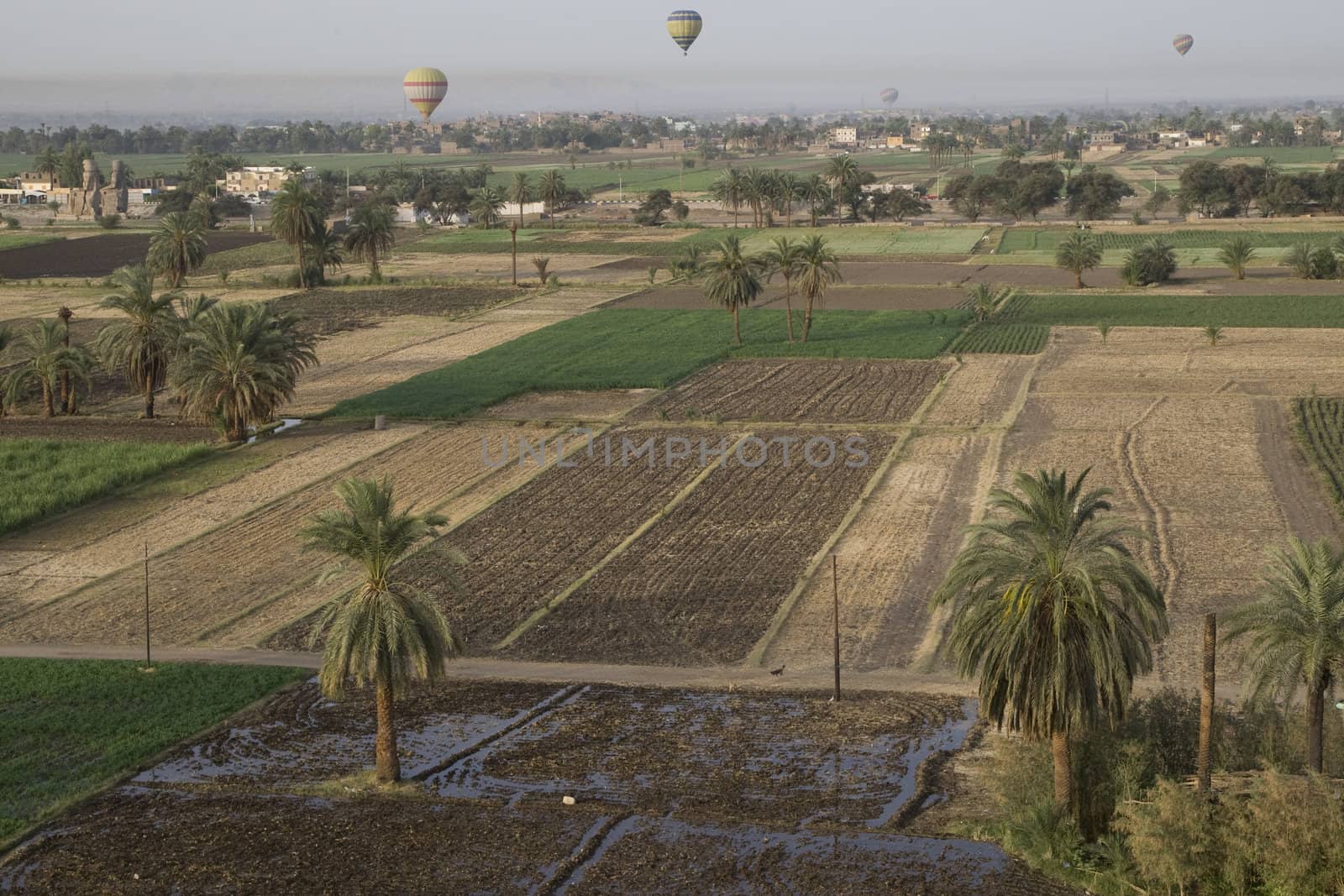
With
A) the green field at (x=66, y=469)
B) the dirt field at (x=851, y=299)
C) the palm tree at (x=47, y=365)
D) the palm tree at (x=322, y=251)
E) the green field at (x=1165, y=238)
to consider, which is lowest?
the green field at (x=66, y=469)

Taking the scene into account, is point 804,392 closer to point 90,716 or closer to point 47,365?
point 47,365

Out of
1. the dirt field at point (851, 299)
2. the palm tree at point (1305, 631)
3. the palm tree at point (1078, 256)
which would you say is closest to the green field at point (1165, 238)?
the palm tree at point (1078, 256)

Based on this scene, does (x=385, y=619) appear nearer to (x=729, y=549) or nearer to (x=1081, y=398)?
(x=729, y=549)

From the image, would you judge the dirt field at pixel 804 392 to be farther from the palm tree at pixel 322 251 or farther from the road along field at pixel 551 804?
the palm tree at pixel 322 251

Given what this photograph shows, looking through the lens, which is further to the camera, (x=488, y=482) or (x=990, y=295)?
(x=990, y=295)

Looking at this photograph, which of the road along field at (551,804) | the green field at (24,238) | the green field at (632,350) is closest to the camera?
the road along field at (551,804)

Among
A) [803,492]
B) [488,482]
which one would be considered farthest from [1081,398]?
[488,482]

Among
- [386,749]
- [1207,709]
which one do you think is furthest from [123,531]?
[1207,709]

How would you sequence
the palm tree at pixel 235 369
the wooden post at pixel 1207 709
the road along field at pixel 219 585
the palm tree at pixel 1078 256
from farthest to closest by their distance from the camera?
1. the palm tree at pixel 1078 256
2. the palm tree at pixel 235 369
3. the road along field at pixel 219 585
4. the wooden post at pixel 1207 709
